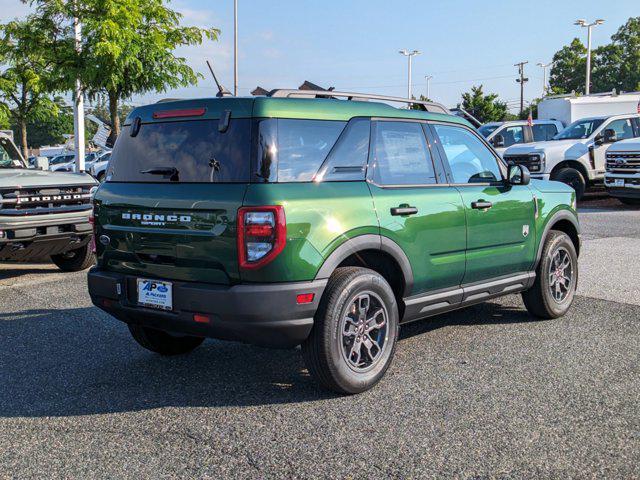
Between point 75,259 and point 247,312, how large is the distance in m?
6.19

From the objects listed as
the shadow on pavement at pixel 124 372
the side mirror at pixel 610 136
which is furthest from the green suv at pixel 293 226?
the side mirror at pixel 610 136

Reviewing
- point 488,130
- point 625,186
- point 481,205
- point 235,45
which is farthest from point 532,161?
point 235,45

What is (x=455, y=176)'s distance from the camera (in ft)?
17.5

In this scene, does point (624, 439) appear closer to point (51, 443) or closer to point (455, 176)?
point (455, 176)

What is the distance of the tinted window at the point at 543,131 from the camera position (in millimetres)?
22094

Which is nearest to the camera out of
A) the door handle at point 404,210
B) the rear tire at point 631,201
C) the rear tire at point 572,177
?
the door handle at point 404,210

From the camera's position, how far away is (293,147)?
422cm

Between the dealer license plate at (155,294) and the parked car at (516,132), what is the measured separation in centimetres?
1656

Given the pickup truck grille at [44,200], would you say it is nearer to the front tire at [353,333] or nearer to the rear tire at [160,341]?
the rear tire at [160,341]

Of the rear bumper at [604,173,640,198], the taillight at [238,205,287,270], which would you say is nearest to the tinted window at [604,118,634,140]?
the rear bumper at [604,173,640,198]

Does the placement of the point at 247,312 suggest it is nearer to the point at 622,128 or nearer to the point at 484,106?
the point at 622,128

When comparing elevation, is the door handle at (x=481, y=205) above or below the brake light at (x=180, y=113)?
below

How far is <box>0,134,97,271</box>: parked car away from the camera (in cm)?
812

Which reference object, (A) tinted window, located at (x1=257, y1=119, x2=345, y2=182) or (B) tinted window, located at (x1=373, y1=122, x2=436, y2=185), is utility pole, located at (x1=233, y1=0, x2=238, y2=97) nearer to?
(B) tinted window, located at (x1=373, y1=122, x2=436, y2=185)
